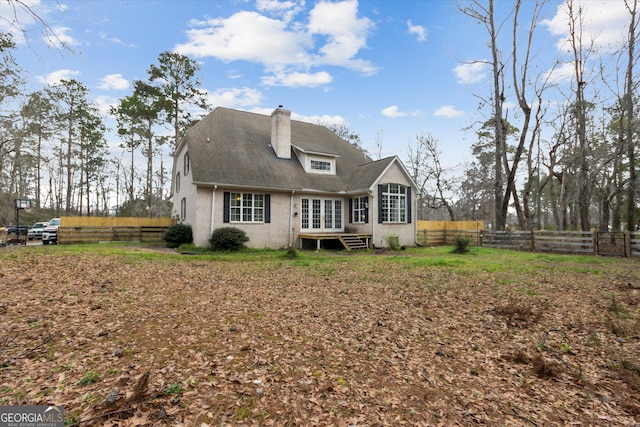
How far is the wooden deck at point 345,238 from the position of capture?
15.8 meters

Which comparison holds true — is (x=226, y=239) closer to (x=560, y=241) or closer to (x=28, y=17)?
(x=28, y=17)

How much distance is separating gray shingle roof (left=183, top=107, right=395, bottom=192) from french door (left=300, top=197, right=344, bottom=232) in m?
0.91

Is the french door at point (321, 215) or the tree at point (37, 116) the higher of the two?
the tree at point (37, 116)

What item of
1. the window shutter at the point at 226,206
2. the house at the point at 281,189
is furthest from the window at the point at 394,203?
the window shutter at the point at 226,206

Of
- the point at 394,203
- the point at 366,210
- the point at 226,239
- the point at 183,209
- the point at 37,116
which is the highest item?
A: the point at 37,116

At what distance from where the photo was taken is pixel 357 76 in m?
18.8

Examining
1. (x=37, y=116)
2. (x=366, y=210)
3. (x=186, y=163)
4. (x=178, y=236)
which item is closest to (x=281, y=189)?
(x=366, y=210)

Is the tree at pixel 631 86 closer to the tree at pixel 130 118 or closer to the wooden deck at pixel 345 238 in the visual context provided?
the wooden deck at pixel 345 238

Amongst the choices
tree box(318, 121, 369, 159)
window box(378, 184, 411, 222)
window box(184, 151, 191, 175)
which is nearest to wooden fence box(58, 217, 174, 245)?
window box(184, 151, 191, 175)

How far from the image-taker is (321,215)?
1731cm

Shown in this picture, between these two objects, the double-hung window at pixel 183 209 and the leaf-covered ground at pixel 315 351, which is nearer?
the leaf-covered ground at pixel 315 351

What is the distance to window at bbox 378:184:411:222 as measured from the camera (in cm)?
1708

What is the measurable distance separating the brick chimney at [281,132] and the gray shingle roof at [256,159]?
38 centimetres

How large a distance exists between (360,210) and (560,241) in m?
10.4
